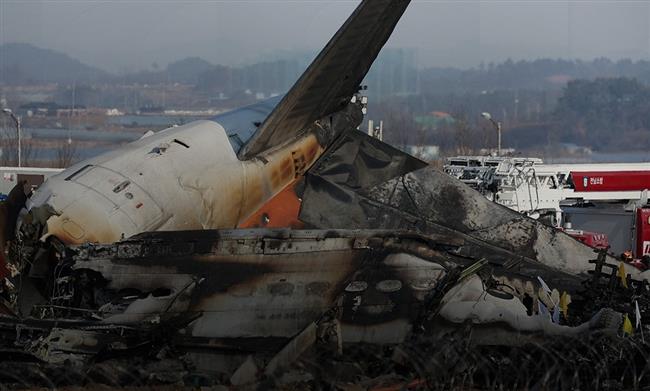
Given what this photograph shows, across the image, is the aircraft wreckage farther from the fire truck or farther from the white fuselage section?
the fire truck

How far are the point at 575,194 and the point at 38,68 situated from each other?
79.8 meters

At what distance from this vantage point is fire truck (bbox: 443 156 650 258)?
115ft

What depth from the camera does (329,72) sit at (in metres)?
14.8

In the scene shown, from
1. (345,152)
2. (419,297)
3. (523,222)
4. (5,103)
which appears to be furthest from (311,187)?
(5,103)

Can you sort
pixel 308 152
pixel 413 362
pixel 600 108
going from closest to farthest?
pixel 413 362 < pixel 308 152 < pixel 600 108

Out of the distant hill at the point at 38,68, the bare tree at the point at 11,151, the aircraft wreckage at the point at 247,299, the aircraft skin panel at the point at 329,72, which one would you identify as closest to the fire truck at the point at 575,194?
the aircraft skin panel at the point at 329,72

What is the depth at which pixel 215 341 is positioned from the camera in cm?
989

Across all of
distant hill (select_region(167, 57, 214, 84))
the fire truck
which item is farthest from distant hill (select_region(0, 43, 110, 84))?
the fire truck

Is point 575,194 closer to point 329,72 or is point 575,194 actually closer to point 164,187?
point 329,72

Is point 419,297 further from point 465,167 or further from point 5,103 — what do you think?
point 5,103

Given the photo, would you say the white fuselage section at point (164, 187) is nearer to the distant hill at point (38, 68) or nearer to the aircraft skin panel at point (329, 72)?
the aircraft skin panel at point (329, 72)

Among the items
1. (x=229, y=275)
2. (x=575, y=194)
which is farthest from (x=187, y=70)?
(x=229, y=275)

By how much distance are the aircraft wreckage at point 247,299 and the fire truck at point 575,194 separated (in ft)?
58.6

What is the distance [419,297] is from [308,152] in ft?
18.8
